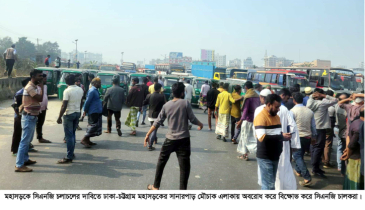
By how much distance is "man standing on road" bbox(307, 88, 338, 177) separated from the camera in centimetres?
639

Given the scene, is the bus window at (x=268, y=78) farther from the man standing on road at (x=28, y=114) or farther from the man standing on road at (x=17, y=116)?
the man standing on road at (x=28, y=114)

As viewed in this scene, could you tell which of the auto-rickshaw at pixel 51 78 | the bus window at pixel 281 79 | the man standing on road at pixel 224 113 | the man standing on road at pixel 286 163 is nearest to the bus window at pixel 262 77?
the bus window at pixel 281 79

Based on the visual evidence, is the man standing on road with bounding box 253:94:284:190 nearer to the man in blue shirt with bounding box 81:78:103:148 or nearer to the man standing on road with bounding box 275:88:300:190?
the man standing on road with bounding box 275:88:300:190

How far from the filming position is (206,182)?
559 cm

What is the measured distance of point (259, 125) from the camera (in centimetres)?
411

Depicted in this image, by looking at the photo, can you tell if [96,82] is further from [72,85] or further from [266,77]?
[266,77]

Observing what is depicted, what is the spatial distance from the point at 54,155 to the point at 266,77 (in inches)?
794

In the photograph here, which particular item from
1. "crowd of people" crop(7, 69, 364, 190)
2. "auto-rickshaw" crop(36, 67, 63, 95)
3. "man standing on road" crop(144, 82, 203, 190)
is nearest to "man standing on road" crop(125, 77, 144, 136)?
"crowd of people" crop(7, 69, 364, 190)

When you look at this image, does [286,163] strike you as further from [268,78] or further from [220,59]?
[220,59]

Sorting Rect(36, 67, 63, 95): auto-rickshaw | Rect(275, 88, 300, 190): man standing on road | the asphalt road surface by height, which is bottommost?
the asphalt road surface

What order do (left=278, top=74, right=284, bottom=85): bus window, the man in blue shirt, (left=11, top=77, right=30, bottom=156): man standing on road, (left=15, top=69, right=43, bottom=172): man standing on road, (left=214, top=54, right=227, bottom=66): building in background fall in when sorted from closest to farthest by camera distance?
1. (left=15, top=69, right=43, bottom=172): man standing on road
2. (left=11, top=77, right=30, bottom=156): man standing on road
3. the man in blue shirt
4. (left=278, top=74, right=284, bottom=85): bus window
5. (left=214, top=54, right=227, bottom=66): building in background

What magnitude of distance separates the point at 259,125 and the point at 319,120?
3090 mm

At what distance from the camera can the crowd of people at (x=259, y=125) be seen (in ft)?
13.8

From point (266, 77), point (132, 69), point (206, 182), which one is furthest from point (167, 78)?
point (132, 69)
